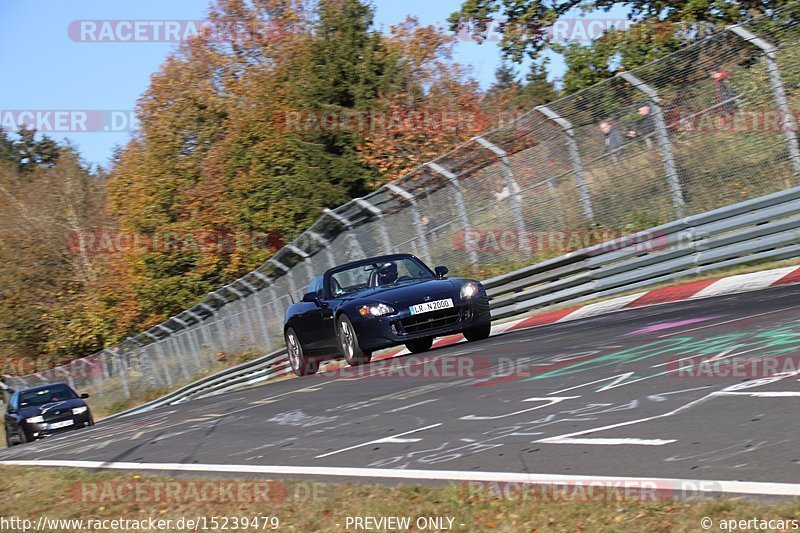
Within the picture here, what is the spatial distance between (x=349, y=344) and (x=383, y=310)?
0.94 meters

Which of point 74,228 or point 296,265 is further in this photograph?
point 74,228

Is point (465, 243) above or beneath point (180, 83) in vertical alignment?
beneath

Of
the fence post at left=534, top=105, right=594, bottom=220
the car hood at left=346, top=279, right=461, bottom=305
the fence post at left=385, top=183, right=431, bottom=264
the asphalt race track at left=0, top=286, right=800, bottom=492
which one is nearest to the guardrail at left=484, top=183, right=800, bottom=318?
the fence post at left=534, top=105, right=594, bottom=220

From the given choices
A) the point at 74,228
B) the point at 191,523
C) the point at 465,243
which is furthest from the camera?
the point at 74,228

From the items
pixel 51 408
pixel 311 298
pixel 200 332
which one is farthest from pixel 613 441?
pixel 200 332

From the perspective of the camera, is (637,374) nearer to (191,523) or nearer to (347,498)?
(347,498)

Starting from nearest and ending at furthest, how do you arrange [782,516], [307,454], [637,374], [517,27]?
[782,516] → [307,454] → [637,374] → [517,27]

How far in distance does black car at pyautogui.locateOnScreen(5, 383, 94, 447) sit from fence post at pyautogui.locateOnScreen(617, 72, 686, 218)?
1350 centimetres

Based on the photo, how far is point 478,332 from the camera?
1455 centimetres

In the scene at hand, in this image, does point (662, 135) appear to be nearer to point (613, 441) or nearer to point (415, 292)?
point (415, 292)

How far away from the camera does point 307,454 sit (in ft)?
24.6

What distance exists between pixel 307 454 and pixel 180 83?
164 feet

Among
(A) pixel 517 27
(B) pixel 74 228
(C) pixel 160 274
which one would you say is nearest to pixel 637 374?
(A) pixel 517 27

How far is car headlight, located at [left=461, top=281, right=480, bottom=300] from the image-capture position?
13.8 metres
